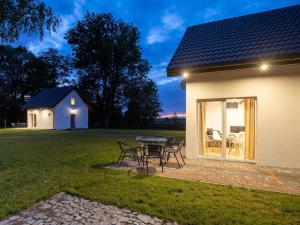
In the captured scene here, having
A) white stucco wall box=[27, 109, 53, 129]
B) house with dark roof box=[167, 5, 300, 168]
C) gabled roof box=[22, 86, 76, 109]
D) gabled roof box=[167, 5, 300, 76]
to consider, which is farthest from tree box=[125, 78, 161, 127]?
house with dark roof box=[167, 5, 300, 168]

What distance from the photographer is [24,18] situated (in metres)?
7.46

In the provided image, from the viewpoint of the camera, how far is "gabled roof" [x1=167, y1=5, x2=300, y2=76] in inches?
262

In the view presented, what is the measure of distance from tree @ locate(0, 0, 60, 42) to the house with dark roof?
4.77m

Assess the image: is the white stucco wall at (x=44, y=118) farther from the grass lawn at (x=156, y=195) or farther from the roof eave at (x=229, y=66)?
the roof eave at (x=229, y=66)

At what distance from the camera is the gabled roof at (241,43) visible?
664 centimetres

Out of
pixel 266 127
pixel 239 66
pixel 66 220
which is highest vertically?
pixel 239 66

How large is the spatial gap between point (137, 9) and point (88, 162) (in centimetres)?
6325

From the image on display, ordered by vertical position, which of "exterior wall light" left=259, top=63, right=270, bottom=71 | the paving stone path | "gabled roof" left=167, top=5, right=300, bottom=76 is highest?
"gabled roof" left=167, top=5, right=300, bottom=76

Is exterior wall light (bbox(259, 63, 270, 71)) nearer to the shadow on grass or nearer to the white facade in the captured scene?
the shadow on grass

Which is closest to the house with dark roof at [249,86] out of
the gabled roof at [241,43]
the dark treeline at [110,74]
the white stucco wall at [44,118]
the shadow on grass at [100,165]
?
the gabled roof at [241,43]

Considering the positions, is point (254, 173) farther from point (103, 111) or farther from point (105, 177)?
point (103, 111)

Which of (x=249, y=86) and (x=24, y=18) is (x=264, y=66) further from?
(x=24, y=18)

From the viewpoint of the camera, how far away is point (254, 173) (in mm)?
5848

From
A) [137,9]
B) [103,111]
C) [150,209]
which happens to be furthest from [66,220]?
[137,9]
